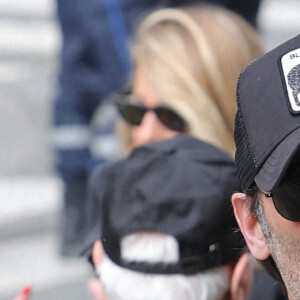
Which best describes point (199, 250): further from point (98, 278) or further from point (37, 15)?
point (37, 15)

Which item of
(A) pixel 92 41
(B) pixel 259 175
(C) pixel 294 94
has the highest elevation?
(C) pixel 294 94

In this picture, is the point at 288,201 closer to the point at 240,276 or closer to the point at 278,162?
the point at 278,162

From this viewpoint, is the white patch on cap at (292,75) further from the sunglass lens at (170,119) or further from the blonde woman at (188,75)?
the sunglass lens at (170,119)

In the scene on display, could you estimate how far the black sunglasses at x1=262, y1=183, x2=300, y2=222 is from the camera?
5.28ft

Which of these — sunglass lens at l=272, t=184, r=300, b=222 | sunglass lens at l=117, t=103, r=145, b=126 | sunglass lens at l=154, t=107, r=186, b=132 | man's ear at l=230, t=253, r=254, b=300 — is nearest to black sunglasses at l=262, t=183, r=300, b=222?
sunglass lens at l=272, t=184, r=300, b=222

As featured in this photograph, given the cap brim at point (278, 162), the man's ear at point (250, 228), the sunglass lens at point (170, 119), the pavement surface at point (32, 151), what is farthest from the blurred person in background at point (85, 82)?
the cap brim at point (278, 162)

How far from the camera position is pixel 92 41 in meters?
4.00

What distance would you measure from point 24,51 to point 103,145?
5113mm

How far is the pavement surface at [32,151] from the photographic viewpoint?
566 cm

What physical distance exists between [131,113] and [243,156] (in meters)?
1.44

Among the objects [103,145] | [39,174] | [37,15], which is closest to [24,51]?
[37,15]

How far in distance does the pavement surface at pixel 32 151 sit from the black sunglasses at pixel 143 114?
40.4 inches

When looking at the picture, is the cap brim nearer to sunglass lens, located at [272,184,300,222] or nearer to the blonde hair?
sunglass lens, located at [272,184,300,222]

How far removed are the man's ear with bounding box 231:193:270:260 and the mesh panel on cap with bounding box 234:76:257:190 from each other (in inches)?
2.6
